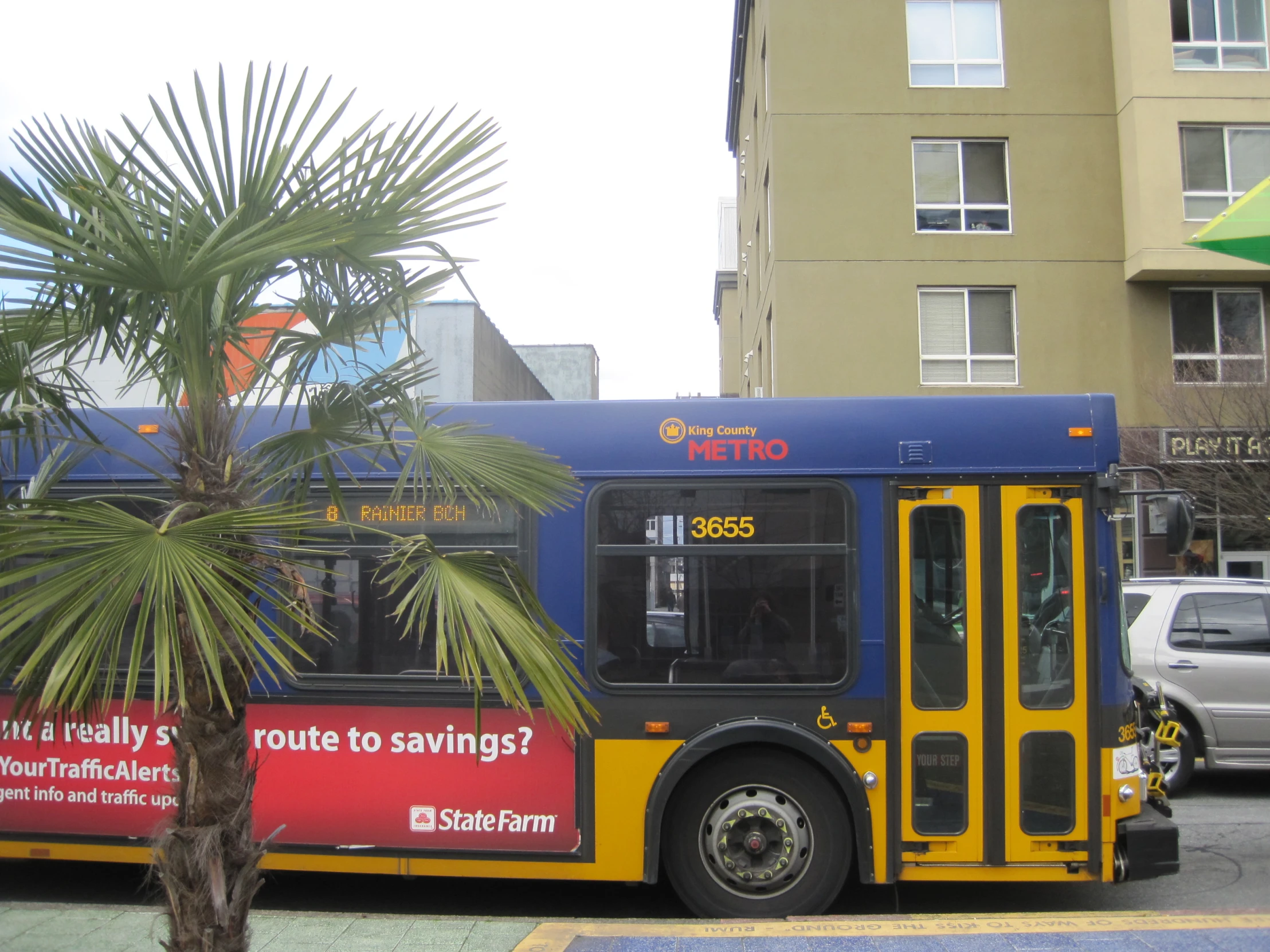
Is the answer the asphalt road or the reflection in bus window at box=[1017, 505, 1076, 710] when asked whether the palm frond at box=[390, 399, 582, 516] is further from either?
the asphalt road

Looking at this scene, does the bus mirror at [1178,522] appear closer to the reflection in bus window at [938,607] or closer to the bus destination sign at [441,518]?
the reflection in bus window at [938,607]

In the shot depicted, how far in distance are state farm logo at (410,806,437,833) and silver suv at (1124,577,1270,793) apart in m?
6.14

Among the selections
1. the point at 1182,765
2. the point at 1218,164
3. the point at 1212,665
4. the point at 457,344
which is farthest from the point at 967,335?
the point at 1182,765

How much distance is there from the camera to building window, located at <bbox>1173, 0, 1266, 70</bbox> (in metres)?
18.8

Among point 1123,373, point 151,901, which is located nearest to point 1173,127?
point 1123,373

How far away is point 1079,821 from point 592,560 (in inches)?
119

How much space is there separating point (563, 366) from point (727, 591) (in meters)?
44.5

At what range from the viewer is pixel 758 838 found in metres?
5.44

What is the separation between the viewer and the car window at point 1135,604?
923 centimetres

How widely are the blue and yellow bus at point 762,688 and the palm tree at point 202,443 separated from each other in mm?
1915

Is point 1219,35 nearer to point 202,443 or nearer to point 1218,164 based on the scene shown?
point 1218,164

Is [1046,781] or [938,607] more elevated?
[938,607]

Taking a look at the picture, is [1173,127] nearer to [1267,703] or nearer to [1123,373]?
[1123,373]

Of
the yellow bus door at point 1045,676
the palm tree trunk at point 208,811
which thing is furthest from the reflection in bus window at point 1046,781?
the palm tree trunk at point 208,811
